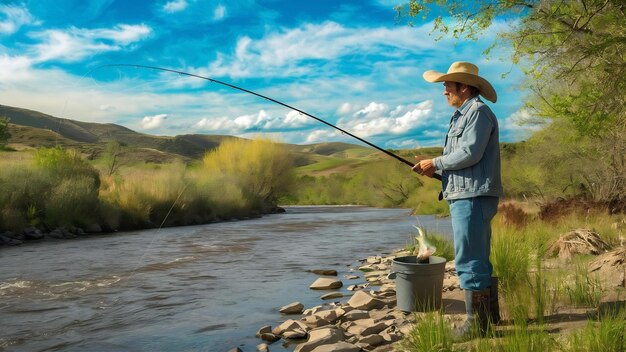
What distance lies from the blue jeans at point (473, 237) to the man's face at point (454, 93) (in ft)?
2.62

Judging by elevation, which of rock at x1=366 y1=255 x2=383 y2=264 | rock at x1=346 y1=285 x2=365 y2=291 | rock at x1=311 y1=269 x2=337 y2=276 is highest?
rock at x1=346 y1=285 x2=365 y2=291

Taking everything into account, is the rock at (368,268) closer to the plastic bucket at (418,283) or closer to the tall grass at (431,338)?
the plastic bucket at (418,283)

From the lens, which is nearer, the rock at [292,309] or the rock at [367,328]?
the rock at [367,328]

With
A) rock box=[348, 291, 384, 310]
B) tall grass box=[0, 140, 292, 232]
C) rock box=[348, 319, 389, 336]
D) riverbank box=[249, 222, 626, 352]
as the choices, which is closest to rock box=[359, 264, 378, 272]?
riverbank box=[249, 222, 626, 352]

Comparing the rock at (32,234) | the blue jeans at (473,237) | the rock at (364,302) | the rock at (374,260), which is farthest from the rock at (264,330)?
the rock at (32,234)

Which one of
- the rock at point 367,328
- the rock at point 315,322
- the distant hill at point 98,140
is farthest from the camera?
the distant hill at point 98,140

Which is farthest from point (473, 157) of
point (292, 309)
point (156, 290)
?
point (156, 290)

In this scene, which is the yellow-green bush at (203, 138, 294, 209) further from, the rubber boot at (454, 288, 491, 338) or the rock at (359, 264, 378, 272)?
the rubber boot at (454, 288, 491, 338)

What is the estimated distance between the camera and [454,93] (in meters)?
4.16

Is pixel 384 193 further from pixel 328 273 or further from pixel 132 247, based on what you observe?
pixel 328 273

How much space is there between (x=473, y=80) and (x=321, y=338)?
7.75 feet

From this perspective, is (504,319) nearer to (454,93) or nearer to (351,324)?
(351,324)

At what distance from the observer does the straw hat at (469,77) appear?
402 centimetres

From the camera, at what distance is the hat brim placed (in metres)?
4.01
